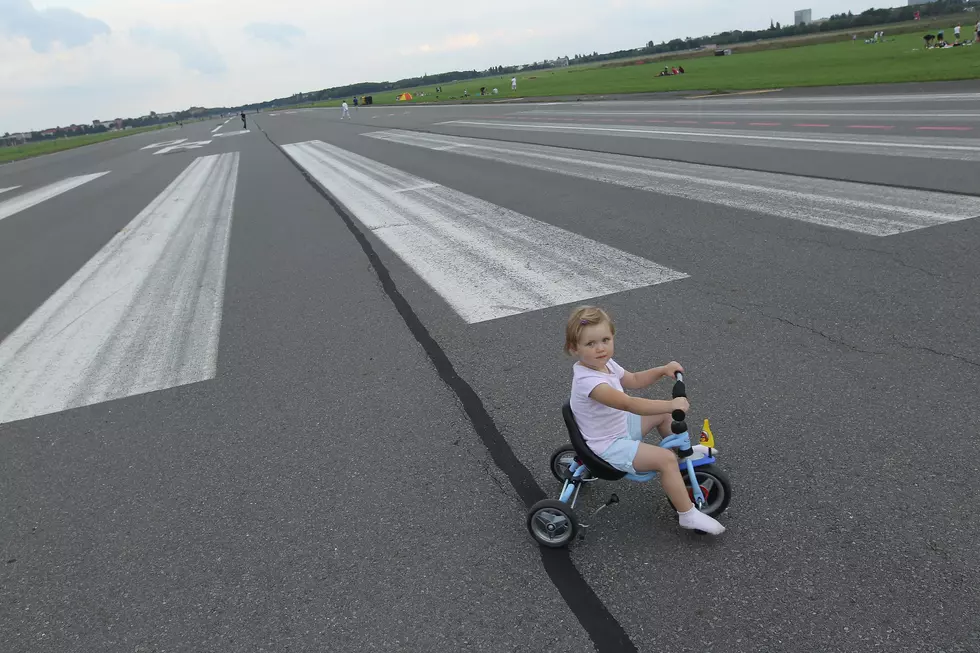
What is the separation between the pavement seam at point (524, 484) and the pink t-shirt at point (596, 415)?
50 cm

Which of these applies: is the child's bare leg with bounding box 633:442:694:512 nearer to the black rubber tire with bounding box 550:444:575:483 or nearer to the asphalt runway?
the asphalt runway

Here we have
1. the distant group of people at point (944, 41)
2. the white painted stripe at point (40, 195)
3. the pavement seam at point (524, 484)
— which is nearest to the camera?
the pavement seam at point (524, 484)

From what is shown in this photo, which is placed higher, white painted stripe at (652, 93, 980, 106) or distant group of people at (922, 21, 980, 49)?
distant group of people at (922, 21, 980, 49)

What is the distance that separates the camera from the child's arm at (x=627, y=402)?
9.27ft

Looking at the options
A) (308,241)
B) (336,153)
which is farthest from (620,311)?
(336,153)

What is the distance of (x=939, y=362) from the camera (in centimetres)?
412

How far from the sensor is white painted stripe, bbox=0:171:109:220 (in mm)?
17797

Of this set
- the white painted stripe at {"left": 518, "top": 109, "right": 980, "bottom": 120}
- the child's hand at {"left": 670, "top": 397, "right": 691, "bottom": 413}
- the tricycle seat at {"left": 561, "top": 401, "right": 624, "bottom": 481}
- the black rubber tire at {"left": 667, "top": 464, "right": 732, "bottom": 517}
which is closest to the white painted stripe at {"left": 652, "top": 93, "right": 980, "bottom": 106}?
the white painted stripe at {"left": 518, "top": 109, "right": 980, "bottom": 120}

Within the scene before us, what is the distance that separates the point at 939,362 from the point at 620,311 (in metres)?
2.26

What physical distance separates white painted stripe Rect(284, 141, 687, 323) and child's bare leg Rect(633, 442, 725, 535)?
9.85ft

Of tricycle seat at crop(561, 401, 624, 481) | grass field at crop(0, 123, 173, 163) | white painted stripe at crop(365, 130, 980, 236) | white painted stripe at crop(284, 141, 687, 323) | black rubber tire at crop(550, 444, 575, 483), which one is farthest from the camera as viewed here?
grass field at crop(0, 123, 173, 163)

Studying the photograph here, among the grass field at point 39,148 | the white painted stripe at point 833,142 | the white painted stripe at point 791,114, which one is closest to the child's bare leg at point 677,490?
the white painted stripe at point 833,142

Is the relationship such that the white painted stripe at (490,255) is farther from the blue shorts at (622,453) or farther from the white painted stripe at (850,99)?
the white painted stripe at (850,99)

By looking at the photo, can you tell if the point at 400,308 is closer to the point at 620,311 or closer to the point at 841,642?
the point at 620,311
